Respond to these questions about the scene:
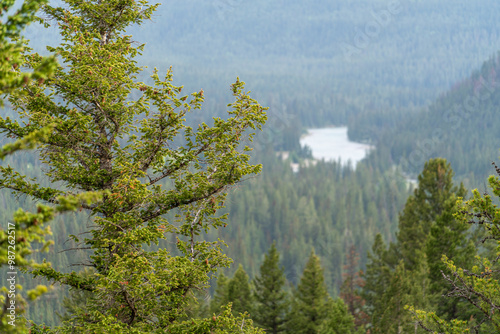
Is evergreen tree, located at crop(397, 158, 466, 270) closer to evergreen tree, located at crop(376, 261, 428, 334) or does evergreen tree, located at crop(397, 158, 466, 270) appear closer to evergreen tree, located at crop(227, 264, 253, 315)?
evergreen tree, located at crop(376, 261, 428, 334)

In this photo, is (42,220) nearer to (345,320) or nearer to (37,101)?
(37,101)

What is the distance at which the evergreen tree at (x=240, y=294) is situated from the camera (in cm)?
2741

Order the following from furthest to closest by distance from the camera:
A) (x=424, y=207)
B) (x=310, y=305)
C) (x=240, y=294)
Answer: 1. (x=424, y=207)
2. (x=240, y=294)
3. (x=310, y=305)

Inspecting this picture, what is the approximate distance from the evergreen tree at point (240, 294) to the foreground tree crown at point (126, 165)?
18125 millimetres

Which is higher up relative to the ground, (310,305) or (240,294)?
(240,294)

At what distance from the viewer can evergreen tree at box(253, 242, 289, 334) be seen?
2786 centimetres

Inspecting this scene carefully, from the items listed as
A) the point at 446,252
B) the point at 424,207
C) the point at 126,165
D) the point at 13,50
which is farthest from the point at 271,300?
the point at 13,50

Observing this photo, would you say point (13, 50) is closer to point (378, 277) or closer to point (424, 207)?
point (424, 207)

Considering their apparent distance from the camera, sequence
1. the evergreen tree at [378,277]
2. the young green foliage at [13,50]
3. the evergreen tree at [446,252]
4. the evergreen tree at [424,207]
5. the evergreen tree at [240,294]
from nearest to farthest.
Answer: the young green foliage at [13,50]
the evergreen tree at [446,252]
the evergreen tree at [240,294]
the evergreen tree at [424,207]
the evergreen tree at [378,277]

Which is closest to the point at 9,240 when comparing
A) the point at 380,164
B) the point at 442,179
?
the point at 442,179

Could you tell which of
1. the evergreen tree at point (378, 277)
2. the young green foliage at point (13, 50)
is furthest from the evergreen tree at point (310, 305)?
the young green foliage at point (13, 50)

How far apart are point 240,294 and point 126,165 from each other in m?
Result: 20.6

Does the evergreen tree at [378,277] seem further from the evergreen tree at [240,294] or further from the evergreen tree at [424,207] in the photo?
the evergreen tree at [240,294]

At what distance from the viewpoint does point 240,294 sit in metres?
28.2
